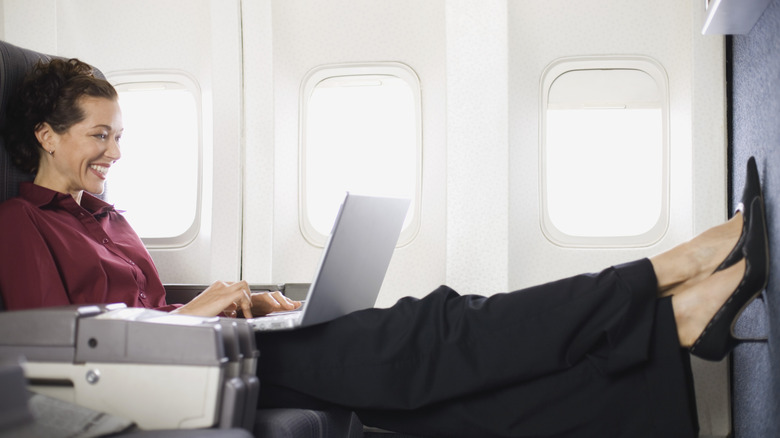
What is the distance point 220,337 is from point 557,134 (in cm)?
242

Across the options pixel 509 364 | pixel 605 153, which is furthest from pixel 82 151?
pixel 605 153

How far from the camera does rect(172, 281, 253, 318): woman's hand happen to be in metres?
1.86

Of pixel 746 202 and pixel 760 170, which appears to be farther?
pixel 760 170

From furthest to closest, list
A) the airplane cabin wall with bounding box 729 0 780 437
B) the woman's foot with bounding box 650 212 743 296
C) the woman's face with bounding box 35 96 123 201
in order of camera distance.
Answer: the woman's face with bounding box 35 96 123 201 → the airplane cabin wall with bounding box 729 0 780 437 → the woman's foot with bounding box 650 212 743 296

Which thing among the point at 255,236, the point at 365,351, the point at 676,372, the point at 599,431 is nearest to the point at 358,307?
the point at 365,351

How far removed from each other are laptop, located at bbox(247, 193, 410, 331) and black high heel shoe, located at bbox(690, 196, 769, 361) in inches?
32.4

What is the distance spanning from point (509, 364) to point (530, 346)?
0.06 metres

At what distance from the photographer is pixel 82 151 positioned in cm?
210

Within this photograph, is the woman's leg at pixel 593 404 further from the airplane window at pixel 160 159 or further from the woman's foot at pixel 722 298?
the airplane window at pixel 160 159

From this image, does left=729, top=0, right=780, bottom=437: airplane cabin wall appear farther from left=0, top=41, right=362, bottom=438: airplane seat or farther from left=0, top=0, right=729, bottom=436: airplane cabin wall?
left=0, top=41, right=362, bottom=438: airplane seat

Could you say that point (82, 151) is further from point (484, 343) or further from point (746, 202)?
point (746, 202)

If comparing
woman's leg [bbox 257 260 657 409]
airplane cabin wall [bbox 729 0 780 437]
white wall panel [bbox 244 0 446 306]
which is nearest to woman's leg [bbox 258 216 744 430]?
woman's leg [bbox 257 260 657 409]

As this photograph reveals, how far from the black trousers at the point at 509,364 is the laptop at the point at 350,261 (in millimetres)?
98

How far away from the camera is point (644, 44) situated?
3.16 meters
